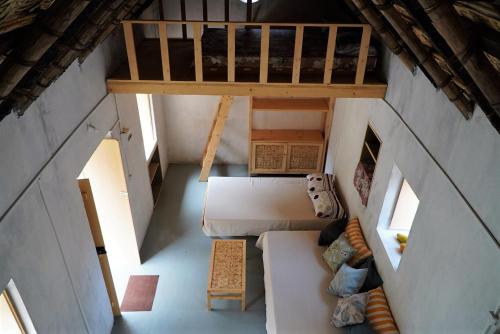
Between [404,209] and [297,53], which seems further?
[404,209]

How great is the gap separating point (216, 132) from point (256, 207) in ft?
5.43

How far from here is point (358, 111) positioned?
4.80 metres

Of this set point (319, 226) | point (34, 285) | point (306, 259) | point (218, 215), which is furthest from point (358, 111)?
point (34, 285)

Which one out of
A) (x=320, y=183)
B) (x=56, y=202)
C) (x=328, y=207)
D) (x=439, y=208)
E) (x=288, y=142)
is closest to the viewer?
(x=439, y=208)

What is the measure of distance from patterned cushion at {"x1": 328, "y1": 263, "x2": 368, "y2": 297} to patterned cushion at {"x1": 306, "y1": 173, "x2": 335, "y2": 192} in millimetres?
1861

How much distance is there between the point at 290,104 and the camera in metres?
6.46

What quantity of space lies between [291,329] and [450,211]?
6.36 ft

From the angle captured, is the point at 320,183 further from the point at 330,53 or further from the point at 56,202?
the point at 56,202

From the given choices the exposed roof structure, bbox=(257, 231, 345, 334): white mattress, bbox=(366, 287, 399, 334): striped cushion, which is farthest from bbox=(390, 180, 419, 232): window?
the exposed roof structure

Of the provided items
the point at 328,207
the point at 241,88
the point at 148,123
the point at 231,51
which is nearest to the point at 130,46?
the point at 231,51

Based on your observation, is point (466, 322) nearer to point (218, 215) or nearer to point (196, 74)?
point (196, 74)

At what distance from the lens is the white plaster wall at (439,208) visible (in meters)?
2.18

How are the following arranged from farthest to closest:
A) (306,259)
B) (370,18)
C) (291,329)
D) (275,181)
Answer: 1. (275,181)
2. (306,259)
3. (291,329)
4. (370,18)

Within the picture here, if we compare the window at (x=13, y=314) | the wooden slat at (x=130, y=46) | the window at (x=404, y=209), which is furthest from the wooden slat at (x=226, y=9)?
the window at (x=13, y=314)
